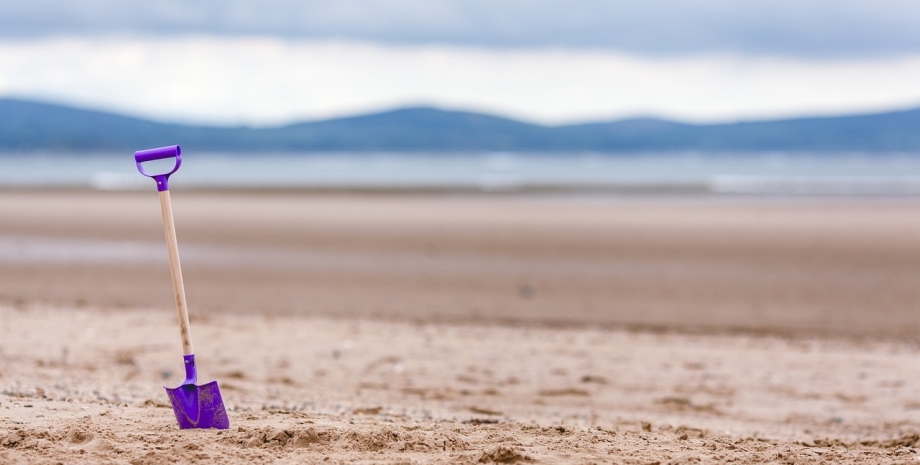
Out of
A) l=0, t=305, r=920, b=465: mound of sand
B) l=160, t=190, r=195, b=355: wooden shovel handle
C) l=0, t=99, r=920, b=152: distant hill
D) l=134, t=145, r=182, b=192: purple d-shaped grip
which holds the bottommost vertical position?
l=0, t=305, r=920, b=465: mound of sand

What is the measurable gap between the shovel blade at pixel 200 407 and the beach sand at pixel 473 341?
12cm

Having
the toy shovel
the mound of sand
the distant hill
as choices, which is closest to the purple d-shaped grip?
the toy shovel

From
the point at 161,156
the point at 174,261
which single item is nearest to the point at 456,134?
the point at 161,156

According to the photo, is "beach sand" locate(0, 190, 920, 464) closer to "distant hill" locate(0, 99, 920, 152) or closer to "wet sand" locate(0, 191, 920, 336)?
"wet sand" locate(0, 191, 920, 336)

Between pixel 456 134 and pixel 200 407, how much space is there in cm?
13135

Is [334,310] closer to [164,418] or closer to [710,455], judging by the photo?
[164,418]

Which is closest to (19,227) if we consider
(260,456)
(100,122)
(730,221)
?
(730,221)

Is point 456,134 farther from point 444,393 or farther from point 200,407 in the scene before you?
point 200,407

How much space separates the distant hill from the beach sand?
94.5m

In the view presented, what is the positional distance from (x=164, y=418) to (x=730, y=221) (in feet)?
56.7

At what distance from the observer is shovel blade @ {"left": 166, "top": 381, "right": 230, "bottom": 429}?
4.70 m

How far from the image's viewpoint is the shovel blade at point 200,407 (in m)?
4.70

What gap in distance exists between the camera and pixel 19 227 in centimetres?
1977

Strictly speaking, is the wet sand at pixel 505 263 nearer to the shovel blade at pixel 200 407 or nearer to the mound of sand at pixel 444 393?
the mound of sand at pixel 444 393
